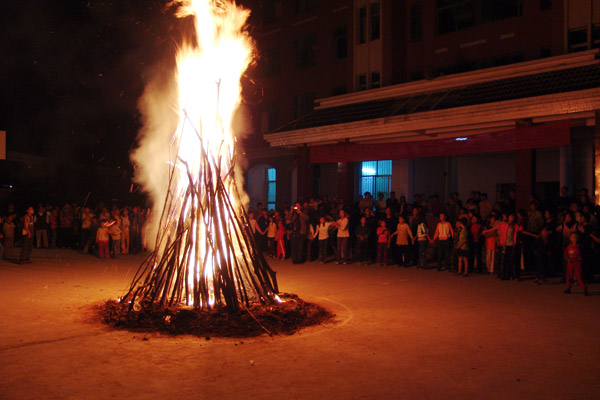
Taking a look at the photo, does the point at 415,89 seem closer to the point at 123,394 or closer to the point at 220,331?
the point at 220,331

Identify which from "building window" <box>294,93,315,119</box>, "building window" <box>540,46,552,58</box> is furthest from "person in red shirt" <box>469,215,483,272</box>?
"building window" <box>294,93,315,119</box>

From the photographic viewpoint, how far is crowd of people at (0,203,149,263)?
55.9ft

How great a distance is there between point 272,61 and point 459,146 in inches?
693

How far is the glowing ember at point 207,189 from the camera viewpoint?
848cm

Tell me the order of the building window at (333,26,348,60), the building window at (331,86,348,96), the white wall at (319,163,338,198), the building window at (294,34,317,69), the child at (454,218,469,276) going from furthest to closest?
the building window at (294,34,317,69) → the white wall at (319,163,338,198) → the building window at (333,26,348,60) → the building window at (331,86,348,96) → the child at (454,218,469,276)

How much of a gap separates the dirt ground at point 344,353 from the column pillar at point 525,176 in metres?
5.21

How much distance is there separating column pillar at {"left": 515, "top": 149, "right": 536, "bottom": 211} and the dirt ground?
5214 millimetres

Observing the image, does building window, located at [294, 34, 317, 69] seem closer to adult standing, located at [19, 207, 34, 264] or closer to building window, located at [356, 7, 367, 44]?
building window, located at [356, 7, 367, 44]

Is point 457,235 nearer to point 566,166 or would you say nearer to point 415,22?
point 566,166

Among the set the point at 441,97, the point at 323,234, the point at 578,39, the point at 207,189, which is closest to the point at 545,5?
the point at 578,39

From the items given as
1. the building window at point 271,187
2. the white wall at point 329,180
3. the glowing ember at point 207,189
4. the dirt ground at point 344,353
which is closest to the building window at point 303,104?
the white wall at point 329,180

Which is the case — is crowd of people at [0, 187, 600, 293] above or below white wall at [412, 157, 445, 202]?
below

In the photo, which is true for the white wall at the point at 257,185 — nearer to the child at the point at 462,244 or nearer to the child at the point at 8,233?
the child at the point at 8,233

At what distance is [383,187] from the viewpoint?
79.1 feet
